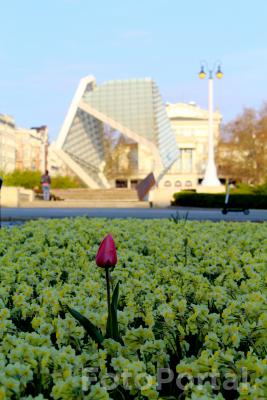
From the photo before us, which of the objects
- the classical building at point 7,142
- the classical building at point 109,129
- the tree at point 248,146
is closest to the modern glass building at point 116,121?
the classical building at point 109,129

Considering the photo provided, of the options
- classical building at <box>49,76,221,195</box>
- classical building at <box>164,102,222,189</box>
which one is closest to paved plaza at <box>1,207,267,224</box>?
classical building at <box>49,76,221,195</box>

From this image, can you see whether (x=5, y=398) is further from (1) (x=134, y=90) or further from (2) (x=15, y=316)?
(1) (x=134, y=90)

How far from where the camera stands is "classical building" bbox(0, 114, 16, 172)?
108887 millimetres

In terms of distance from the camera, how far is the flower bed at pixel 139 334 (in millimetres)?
1892

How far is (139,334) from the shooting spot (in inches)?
93.6

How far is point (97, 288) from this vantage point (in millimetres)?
3475

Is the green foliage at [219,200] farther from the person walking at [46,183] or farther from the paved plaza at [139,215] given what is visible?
the person walking at [46,183]

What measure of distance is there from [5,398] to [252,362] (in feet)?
2.80

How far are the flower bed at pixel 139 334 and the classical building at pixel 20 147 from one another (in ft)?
358

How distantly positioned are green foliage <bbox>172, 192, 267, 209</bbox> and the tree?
32.3m

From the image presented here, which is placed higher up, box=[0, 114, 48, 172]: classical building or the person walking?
box=[0, 114, 48, 172]: classical building

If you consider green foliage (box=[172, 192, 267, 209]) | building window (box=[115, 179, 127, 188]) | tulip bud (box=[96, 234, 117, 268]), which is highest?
building window (box=[115, 179, 127, 188])

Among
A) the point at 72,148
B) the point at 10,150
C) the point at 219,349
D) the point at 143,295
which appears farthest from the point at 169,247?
the point at 10,150

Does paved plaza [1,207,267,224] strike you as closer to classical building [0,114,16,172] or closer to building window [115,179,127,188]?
building window [115,179,127,188]
